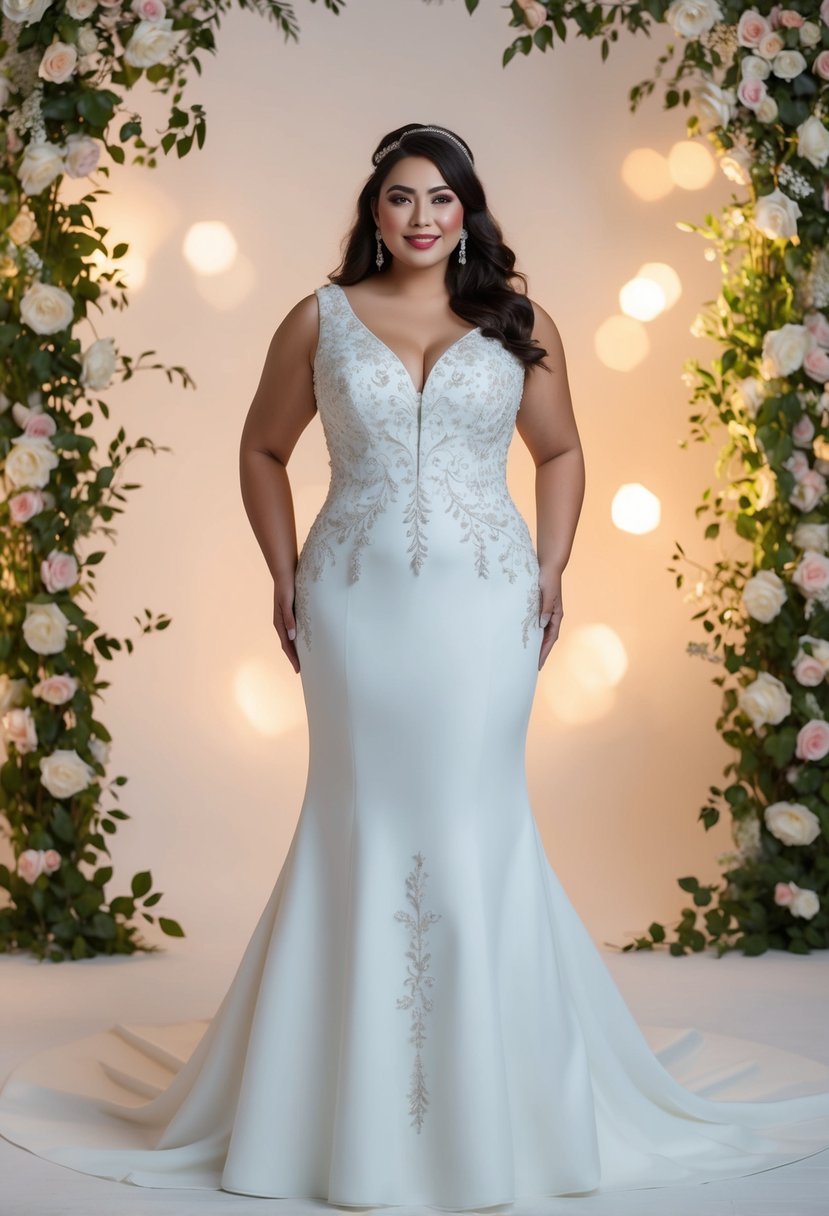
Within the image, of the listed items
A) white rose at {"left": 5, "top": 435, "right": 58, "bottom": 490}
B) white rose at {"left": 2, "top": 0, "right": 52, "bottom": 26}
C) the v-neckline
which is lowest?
the v-neckline

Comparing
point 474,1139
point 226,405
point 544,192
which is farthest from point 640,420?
point 474,1139

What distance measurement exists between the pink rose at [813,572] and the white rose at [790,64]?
1.41m

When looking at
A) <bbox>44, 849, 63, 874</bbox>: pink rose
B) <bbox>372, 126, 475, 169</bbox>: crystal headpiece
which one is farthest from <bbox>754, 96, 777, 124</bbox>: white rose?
<bbox>44, 849, 63, 874</bbox>: pink rose

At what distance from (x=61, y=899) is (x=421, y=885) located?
91.8 inches

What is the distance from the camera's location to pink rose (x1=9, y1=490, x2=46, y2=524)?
468 centimetres

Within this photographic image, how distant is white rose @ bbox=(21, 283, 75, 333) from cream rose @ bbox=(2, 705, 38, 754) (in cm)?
116

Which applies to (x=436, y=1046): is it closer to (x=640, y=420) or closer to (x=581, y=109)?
(x=640, y=420)

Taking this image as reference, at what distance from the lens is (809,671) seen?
473 centimetres

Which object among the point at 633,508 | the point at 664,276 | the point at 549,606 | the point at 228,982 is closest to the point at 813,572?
the point at 633,508

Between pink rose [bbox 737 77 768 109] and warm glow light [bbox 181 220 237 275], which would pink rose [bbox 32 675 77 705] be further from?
pink rose [bbox 737 77 768 109]

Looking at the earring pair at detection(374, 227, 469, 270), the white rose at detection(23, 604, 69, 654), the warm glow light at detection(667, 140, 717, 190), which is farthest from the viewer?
the warm glow light at detection(667, 140, 717, 190)

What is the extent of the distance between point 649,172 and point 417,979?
150 inches

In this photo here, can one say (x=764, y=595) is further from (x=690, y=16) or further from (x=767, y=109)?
(x=690, y=16)

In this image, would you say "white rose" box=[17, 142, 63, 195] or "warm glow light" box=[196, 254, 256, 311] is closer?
"white rose" box=[17, 142, 63, 195]
